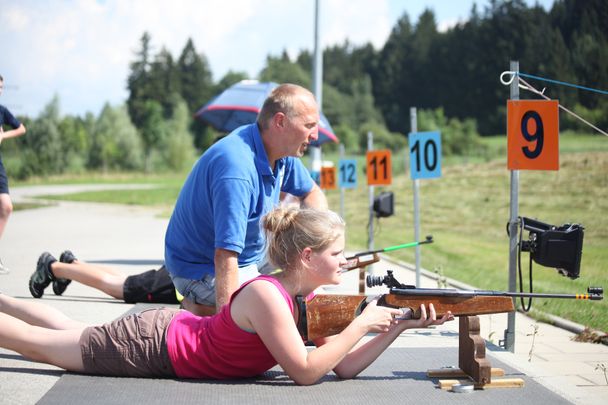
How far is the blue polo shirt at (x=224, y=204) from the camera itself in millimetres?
4504

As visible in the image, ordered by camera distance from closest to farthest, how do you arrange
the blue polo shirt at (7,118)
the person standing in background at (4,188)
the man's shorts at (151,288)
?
the man's shorts at (151,288), the person standing in background at (4,188), the blue polo shirt at (7,118)

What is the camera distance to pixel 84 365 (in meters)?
4.16

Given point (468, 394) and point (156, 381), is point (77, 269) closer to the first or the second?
point (156, 381)

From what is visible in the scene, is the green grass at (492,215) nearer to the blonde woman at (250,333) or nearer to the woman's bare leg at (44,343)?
the blonde woman at (250,333)

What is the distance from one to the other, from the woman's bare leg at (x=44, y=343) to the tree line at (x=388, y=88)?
11.7 m

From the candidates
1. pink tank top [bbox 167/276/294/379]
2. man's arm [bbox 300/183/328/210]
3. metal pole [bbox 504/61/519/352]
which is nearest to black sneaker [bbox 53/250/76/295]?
man's arm [bbox 300/183/328/210]

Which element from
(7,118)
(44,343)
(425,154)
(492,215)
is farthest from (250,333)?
(492,215)

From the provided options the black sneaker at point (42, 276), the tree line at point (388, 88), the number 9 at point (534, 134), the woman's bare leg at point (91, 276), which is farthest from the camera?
the tree line at point (388, 88)

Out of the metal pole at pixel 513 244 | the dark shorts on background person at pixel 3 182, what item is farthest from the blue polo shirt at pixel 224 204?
the dark shorts on background person at pixel 3 182

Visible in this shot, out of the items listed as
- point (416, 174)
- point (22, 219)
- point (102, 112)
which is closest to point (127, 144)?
point (102, 112)

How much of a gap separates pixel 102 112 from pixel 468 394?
302ft

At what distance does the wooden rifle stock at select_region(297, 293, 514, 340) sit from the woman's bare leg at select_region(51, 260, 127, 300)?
12.3ft

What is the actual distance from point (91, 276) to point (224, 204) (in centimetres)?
309

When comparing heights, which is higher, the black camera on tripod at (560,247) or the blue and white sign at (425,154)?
the blue and white sign at (425,154)
